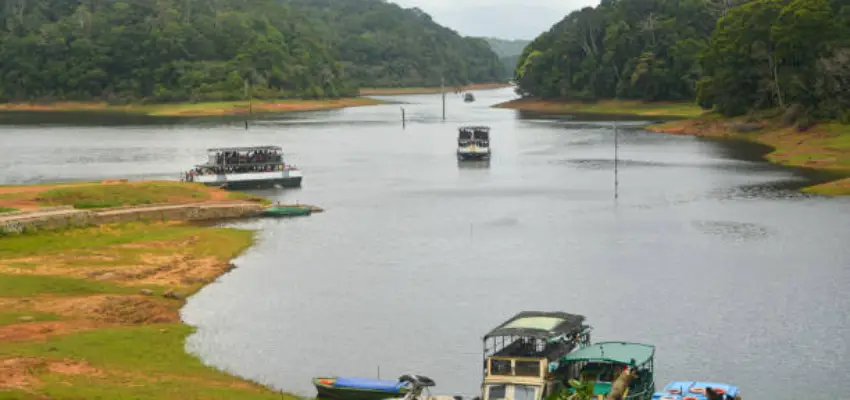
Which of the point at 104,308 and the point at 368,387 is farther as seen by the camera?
the point at 104,308

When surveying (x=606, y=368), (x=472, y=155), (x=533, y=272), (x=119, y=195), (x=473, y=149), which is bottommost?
(x=533, y=272)

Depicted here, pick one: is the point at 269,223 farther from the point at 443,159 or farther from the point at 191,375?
the point at 443,159

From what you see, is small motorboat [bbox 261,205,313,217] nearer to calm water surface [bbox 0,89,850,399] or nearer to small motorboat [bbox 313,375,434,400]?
calm water surface [bbox 0,89,850,399]

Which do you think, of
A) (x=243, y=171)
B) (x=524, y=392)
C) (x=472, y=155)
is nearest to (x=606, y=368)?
(x=524, y=392)

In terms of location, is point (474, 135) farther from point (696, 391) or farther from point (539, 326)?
point (696, 391)

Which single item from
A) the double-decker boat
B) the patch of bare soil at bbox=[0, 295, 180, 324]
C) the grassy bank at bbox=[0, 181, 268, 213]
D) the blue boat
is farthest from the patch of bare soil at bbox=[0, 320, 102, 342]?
the double-decker boat

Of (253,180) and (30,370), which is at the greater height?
(253,180)

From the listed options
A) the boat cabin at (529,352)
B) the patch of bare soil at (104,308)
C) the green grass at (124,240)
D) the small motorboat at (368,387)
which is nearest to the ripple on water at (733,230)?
the boat cabin at (529,352)
